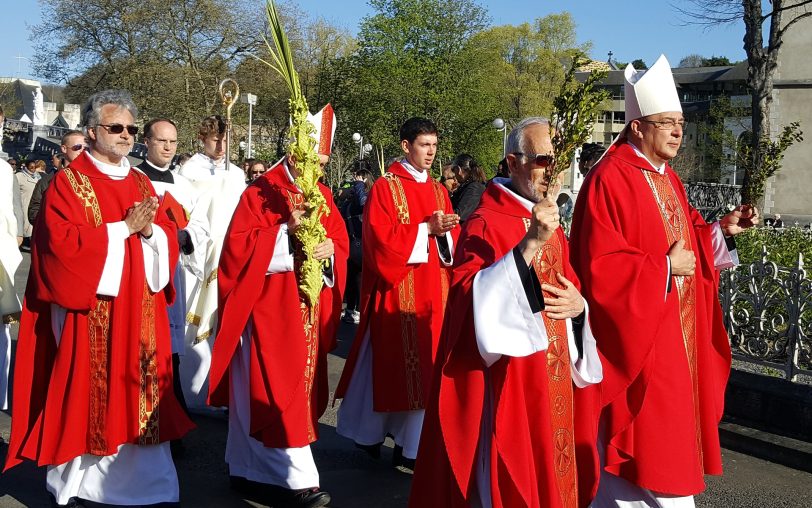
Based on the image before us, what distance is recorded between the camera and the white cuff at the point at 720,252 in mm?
4980

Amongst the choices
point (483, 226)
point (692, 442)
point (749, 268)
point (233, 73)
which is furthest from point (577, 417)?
point (233, 73)

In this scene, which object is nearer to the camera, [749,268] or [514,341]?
[514,341]

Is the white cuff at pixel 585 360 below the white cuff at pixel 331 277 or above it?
below

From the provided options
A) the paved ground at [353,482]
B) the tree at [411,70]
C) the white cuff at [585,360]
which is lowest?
the paved ground at [353,482]

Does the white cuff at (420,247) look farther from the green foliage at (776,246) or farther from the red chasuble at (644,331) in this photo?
the green foliage at (776,246)

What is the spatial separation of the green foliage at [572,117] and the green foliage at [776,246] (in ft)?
18.0

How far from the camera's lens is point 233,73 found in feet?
127

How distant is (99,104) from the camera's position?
501 centimetres

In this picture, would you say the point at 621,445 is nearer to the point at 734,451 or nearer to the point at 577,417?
the point at 577,417

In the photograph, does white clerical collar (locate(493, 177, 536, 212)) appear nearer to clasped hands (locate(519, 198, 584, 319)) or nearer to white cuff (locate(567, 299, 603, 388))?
clasped hands (locate(519, 198, 584, 319))

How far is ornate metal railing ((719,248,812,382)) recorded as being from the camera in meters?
6.82

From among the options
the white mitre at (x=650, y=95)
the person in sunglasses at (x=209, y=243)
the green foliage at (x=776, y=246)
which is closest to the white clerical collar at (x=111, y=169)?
the person in sunglasses at (x=209, y=243)

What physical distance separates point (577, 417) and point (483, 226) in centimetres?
92

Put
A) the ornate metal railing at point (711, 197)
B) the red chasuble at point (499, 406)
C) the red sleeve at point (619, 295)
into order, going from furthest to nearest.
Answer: the ornate metal railing at point (711, 197), the red sleeve at point (619, 295), the red chasuble at point (499, 406)
